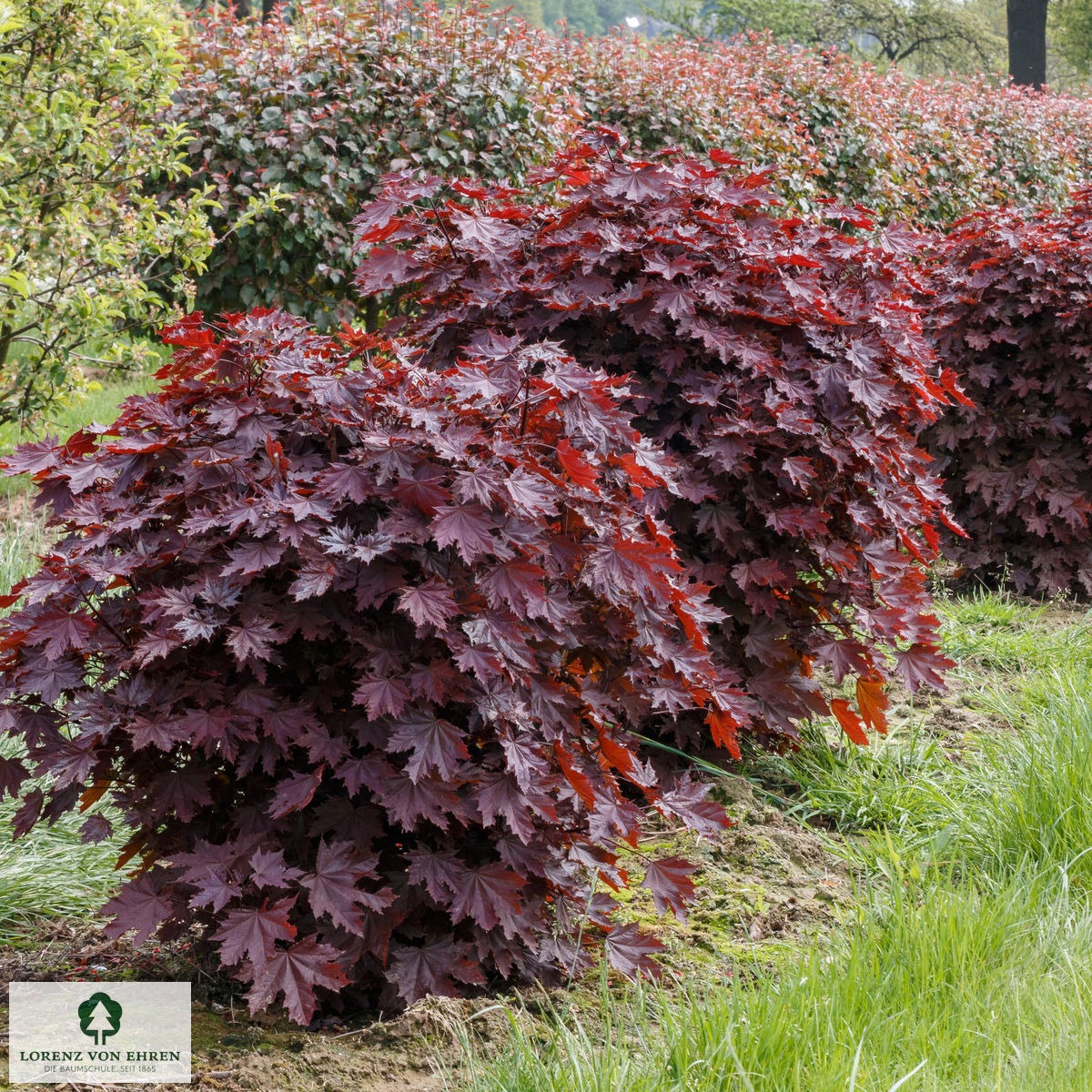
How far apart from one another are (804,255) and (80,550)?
2490mm

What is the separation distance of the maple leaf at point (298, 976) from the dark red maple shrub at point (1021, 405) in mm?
4519

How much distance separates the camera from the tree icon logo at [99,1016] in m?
2.23

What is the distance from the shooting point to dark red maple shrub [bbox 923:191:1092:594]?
5.70 m

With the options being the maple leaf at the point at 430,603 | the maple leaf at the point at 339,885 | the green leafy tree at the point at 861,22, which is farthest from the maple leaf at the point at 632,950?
the green leafy tree at the point at 861,22


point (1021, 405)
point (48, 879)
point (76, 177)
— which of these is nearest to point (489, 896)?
point (48, 879)

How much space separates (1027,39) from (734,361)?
79.5ft

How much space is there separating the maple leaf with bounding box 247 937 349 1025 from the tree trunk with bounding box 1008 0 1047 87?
25670 mm

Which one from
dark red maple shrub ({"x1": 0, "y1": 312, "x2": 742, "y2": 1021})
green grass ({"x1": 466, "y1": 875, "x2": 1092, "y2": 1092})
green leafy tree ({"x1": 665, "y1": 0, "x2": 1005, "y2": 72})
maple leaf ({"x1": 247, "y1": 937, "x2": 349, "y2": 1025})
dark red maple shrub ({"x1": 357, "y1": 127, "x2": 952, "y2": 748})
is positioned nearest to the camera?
green grass ({"x1": 466, "y1": 875, "x2": 1092, "y2": 1092})

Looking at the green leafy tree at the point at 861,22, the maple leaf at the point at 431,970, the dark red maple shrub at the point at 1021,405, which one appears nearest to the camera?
the maple leaf at the point at 431,970

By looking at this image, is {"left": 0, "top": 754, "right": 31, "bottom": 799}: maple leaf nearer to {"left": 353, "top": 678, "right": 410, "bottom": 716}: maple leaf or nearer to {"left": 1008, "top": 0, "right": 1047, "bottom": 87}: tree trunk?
{"left": 353, "top": 678, "right": 410, "bottom": 716}: maple leaf

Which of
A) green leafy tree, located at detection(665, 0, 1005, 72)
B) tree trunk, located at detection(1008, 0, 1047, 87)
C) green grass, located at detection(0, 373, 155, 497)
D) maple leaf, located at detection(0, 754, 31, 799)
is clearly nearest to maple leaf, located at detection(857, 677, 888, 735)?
maple leaf, located at detection(0, 754, 31, 799)

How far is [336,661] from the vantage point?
2400 mm

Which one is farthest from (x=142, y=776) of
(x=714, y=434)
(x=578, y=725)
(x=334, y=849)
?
(x=714, y=434)

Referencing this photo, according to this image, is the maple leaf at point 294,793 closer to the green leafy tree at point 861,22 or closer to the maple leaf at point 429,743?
the maple leaf at point 429,743
